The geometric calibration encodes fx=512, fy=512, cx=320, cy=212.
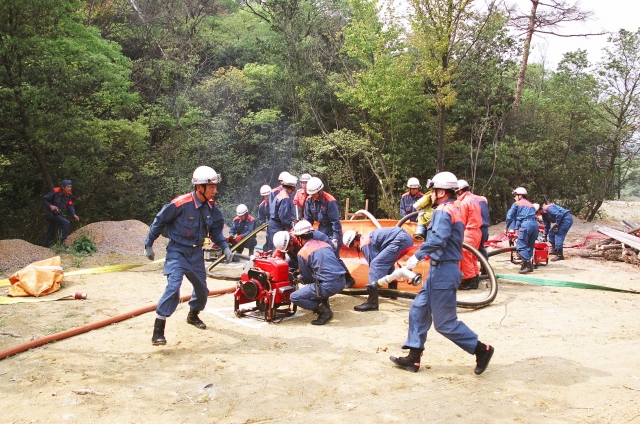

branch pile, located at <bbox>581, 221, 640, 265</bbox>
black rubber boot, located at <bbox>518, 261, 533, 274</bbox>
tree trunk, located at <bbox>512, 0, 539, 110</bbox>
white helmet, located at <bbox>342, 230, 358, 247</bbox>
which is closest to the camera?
white helmet, located at <bbox>342, 230, 358, 247</bbox>

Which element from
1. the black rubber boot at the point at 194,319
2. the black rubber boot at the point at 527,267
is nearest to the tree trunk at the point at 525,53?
the black rubber boot at the point at 527,267

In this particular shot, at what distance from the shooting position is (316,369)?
15.8ft

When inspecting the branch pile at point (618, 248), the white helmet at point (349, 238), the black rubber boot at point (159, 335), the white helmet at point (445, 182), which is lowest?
the black rubber boot at point (159, 335)

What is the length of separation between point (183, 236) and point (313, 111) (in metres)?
16.5

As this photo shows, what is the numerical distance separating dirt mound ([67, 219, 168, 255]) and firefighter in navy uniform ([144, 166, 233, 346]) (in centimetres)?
725

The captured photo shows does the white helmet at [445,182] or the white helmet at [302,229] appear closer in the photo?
the white helmet at [445,182]

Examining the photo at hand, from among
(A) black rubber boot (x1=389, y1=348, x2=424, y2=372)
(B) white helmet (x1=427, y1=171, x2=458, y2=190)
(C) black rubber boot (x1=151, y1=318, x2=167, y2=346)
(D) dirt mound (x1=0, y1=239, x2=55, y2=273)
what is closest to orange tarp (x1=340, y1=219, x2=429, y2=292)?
(A) black rubber boot (x1=389, y1=348, x2=424, y2=372)

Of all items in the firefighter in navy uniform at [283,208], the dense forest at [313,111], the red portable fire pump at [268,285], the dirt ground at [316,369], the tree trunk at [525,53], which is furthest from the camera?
the tree trunk at [525,53]

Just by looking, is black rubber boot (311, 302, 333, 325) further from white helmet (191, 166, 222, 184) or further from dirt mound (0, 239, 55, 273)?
dirt mound (0, 239, 55, 273)

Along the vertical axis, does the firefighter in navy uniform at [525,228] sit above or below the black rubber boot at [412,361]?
above

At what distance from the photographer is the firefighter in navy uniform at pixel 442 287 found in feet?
14.8

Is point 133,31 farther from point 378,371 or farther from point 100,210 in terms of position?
point 378,371

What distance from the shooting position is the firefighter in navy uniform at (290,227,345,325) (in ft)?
20.6

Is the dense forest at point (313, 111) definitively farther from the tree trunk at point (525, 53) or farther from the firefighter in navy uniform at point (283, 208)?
the firefighter in navy uniform at point (283, 208)
